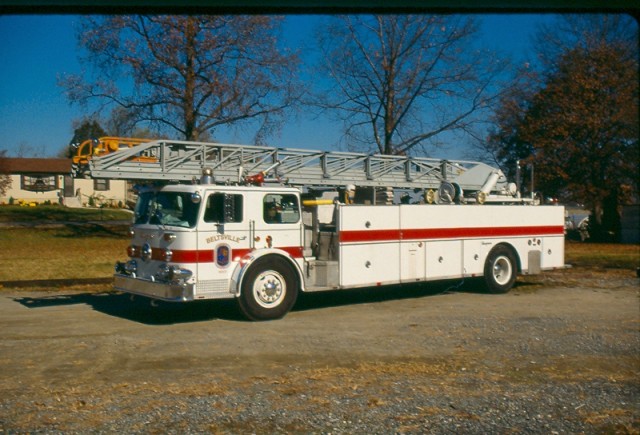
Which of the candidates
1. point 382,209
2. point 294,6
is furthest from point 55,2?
point 382,209

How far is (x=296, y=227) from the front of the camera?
11.8 m

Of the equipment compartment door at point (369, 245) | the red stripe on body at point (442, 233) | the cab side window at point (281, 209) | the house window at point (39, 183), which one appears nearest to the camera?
the cab side window at point (281, 209)

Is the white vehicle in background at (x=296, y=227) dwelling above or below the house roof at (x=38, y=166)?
below

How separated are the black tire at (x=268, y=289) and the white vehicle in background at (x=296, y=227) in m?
0.02

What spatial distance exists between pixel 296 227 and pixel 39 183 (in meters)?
45.7

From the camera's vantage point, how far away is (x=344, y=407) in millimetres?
6465

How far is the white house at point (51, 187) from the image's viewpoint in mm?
50594

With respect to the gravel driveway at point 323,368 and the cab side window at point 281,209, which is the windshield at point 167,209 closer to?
the cab side window at point 281,209

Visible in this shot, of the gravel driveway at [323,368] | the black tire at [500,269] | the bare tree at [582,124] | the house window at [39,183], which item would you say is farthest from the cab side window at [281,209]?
the house window at [39,183]

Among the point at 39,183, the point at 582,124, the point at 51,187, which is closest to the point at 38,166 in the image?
the point at 39,183

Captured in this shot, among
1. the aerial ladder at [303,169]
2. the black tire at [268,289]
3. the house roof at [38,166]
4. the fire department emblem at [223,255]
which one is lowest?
the black tire at [268,289]

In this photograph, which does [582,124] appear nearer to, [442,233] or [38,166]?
[442,233]

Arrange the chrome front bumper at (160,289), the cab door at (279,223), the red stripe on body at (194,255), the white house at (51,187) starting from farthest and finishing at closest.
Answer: the white house at (51,187)
the cab door at (279,223)
the red stripe on body at (194,255)
the chrome front bumper at (160,289)

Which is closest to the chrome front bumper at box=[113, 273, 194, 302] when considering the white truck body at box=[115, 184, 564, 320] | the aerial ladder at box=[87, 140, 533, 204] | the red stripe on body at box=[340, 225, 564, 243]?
the white truck body at box=[115, 184, 564, 320]
